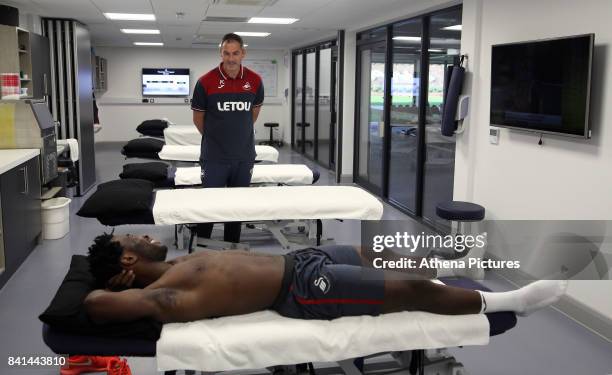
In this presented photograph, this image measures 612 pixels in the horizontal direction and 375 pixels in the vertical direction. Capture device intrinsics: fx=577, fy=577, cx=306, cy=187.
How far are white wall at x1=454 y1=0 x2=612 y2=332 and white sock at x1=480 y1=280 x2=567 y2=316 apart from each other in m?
1.07

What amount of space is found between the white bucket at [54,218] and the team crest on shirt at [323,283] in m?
3.36

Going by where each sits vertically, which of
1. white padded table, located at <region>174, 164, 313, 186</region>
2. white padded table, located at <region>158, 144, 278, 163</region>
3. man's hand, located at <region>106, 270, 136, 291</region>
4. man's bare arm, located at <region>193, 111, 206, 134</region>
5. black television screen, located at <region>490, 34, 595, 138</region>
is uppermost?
black television screen, located at <region>490, 34, 595, 138</region>

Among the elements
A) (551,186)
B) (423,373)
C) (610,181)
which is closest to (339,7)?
(551,186)

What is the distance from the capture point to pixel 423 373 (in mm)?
2256

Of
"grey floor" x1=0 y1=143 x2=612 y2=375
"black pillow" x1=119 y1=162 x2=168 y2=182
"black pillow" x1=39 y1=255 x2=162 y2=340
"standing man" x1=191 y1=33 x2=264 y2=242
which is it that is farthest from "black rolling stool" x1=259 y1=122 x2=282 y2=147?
"black pillow" x1=39 y1=255 x2=162 y2=340

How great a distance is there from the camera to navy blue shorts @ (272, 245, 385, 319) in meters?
2.13

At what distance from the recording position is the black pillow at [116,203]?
125 inches

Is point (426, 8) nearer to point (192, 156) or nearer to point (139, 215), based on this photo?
point (192, 156)

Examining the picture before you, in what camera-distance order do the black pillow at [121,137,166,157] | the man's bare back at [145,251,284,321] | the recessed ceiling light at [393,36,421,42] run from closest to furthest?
the man's bare back at [145,251,284,321] → the recessed ceiling light at [393,36,421,42] → the black pillow at [121,137,166,157]

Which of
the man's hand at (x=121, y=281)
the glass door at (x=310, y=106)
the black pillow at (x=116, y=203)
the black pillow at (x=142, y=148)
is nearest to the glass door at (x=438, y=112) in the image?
the black pillow at (x=116, y=203)

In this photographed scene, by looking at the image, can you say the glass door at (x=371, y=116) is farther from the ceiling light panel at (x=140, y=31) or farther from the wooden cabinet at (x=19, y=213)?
the wooden cabinet at (x=19, y=213)

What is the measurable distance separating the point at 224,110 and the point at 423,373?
8.01ft

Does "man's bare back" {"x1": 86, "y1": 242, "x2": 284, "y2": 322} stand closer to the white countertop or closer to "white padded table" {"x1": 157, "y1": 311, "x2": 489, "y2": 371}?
"white padded table" {"x1": 157, "y1": 311, "x2": 489, "y2": 371}

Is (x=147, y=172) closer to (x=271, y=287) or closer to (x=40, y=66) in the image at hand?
(x=40, y=66)
